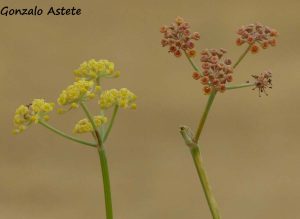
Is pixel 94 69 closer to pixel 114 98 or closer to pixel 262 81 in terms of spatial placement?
pixel 114 98

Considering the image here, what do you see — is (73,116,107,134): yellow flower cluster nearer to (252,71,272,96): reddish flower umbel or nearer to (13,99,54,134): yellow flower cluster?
(13,99,54,134): yellow flower cluster

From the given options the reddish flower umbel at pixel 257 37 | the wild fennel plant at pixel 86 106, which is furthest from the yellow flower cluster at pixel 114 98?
the reddish flower umbel at pixel 257 37

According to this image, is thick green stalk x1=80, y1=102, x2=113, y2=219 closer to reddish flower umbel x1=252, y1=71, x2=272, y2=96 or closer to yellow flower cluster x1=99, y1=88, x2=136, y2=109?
yellow flower cluster x1=99, y1=88, x2=136, y2=109

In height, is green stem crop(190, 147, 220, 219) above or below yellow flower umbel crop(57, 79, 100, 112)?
below

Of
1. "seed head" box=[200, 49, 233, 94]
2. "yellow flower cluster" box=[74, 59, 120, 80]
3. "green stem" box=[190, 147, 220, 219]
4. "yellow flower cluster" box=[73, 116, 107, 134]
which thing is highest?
"yellow flower cluster" box=[74, 59, 120, 80]

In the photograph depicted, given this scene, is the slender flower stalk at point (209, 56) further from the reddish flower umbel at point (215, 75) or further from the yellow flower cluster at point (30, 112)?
the yellow flower cluster at point (30, 112)

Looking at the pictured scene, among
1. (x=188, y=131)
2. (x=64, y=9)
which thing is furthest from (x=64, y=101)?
(x=64, y=9)

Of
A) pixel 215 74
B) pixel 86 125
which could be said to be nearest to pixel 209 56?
pixel 215 74

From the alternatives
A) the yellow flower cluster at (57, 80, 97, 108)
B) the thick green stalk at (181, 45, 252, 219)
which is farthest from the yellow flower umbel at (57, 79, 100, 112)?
the thick green stalk at (181, 45, 252, 219)
